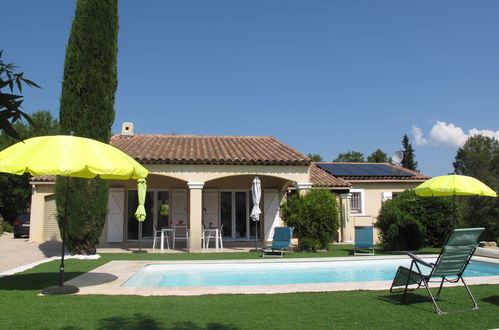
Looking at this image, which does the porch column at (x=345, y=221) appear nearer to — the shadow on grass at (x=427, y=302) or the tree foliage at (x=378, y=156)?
the shadow on grass at (x=427, y=302)

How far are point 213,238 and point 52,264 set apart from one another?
25.4 feet

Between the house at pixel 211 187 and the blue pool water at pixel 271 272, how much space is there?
3959mm

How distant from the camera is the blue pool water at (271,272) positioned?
29.7 feet

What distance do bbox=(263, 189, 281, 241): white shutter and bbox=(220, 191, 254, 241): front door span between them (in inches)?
38.6

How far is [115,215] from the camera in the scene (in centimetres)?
1650

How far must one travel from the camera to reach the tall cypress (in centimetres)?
1222

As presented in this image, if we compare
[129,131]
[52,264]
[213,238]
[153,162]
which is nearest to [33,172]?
[52,264]

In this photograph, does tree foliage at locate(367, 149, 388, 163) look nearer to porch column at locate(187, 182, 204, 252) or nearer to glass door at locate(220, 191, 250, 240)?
glass door at locate(220, 191, 250, 240)

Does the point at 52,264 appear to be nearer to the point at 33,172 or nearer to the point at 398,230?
the point at 33,172

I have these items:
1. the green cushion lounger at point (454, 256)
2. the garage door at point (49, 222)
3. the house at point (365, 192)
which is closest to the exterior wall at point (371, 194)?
the house at point (365, 192)

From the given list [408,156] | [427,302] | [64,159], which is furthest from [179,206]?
[408,156]

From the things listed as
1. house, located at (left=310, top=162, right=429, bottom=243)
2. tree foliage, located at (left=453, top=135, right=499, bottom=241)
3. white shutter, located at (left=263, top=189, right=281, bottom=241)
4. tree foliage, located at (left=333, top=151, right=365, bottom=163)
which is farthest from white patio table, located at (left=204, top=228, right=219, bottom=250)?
tree foliage, located at (left=333, top=151, right=365, bottom=163)

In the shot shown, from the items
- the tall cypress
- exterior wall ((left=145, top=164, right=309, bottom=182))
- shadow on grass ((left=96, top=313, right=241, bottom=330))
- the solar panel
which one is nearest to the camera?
shadow on grass ((left=96, top=313, right=241, bottom=330))

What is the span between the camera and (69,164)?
229 inches
